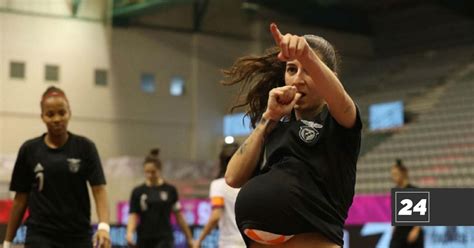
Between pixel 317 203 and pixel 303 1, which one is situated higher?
pixel 303 1

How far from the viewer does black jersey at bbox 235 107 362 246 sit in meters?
2.93

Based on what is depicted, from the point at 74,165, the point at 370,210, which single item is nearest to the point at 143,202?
the point at 74,165

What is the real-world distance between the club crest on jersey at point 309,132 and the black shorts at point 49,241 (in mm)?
2884

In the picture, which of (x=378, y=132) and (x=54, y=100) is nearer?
(x=54, y=100)

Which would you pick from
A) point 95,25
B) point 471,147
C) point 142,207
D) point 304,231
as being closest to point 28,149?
point 304,231

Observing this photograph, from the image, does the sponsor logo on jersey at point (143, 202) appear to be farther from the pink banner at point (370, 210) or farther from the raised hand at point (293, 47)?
the raised hand at point (293, 47)

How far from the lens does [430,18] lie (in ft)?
92.5

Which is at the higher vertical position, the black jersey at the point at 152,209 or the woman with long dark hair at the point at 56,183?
the woman with long dark hair at the point at 56,183

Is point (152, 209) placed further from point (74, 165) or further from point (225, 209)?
point (74, 165)

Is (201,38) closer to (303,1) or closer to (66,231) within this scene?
(303,1)

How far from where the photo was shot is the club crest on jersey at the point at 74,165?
5500 mm

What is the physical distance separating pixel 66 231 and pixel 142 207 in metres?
5.05

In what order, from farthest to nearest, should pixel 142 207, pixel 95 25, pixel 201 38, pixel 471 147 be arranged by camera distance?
1. pixel 201 38
2. pixel 95 25
3. pixel 471 147
4. pixel 142 207

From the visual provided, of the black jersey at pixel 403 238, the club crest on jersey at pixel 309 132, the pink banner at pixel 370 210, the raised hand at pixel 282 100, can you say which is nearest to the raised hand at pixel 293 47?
the raised hand at pixel 282 100
